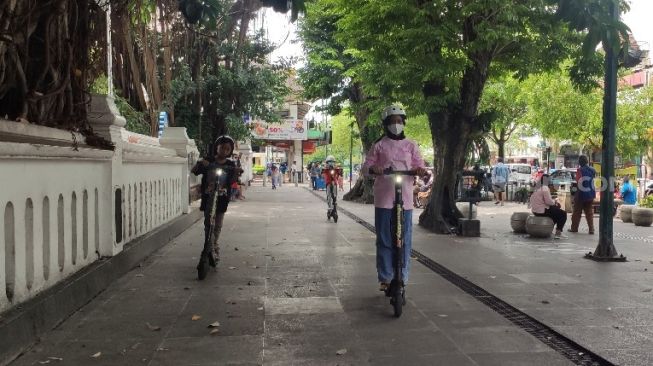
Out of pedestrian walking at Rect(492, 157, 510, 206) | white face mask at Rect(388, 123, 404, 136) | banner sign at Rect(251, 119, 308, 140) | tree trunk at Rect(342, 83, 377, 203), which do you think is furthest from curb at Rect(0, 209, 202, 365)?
banner sign at Rect(251, 119, 308, 140)

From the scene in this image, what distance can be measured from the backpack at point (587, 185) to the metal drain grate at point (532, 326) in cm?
590

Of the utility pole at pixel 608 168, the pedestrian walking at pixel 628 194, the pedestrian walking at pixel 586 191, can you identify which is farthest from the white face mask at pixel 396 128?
the pedestrian walking at pixel 628 194

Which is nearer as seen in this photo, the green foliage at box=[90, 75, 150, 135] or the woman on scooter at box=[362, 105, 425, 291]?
the woman on scooter at box=[362, 105, 425, 291]

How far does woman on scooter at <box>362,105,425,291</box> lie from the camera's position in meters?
5.43

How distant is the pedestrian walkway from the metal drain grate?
0.08 m

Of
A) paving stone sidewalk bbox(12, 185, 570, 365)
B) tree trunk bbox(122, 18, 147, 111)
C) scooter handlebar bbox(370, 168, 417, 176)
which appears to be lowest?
paving stone sidewalk bbox(12, 185, 570, 365)

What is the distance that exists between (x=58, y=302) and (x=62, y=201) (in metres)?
0.91

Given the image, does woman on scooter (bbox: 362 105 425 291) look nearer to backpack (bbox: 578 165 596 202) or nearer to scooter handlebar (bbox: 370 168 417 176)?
scooter handlebar (bbox: 370 168 417 176)

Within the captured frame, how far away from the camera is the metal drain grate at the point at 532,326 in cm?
402

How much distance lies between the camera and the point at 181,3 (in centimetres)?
553

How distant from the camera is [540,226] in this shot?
435 inches

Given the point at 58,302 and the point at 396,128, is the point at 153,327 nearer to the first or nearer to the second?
→ the point at 58,302

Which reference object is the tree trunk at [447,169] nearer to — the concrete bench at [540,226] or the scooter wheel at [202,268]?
the concrete bench at [540,226]

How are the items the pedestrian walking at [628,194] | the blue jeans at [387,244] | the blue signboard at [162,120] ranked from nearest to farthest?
the blue jeans at [387,244]
the blue signboard at [162,120]
the pedestrian walking at [628,194]
